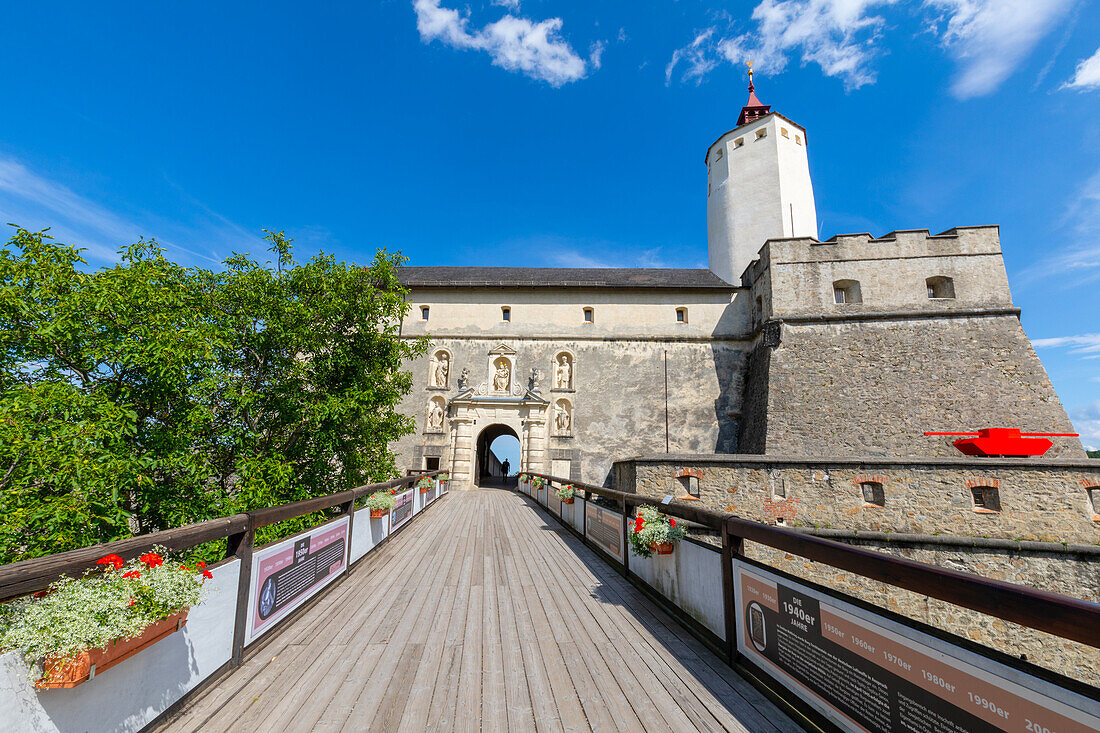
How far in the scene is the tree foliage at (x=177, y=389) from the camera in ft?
18.7

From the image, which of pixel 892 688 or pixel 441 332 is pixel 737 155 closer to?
pixel 441 332

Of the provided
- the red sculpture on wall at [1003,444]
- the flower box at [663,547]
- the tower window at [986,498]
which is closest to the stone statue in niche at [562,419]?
the red sculpture on wall at [1003,444]

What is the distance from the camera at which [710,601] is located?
152 inches

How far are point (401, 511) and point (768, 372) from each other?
53.9 ft

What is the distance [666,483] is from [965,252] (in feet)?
58.6

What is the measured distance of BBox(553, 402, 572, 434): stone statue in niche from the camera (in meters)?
23.2

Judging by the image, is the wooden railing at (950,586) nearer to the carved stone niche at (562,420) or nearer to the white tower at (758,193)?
the carved stone niche at (562,420)

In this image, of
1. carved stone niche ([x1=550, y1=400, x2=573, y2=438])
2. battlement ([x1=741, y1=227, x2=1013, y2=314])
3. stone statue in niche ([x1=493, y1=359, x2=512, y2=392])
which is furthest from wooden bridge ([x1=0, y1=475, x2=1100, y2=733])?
battlement ([x1=741, y1=227, x2=1013, y2=314])

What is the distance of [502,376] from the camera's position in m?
24.0

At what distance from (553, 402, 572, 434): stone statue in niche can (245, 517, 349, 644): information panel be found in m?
17.6

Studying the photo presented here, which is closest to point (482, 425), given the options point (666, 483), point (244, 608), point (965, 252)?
point (666, 483)

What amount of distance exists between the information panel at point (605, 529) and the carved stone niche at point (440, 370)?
1681cm

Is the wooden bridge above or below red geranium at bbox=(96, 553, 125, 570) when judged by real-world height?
below

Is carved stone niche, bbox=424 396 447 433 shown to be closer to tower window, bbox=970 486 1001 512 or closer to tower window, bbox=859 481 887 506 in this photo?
tower window, bbox=859 481 887 506
